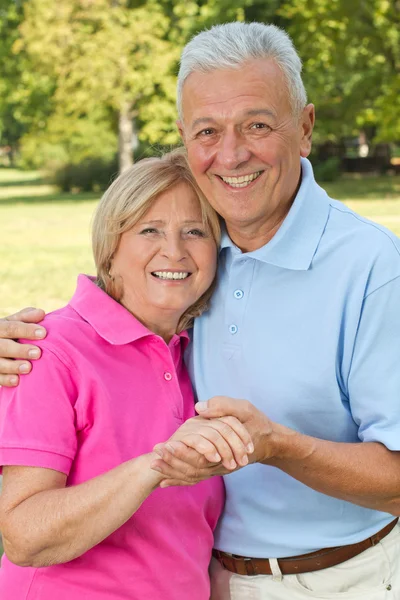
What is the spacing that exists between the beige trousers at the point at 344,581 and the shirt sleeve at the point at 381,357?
0.48 meters

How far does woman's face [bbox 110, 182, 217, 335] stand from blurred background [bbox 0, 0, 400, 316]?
439 inches

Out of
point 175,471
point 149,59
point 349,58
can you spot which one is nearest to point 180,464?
point 175,471

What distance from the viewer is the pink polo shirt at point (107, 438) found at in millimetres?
2225

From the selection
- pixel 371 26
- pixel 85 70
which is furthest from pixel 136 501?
pixel 85 70

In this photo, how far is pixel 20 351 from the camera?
231 centimetres

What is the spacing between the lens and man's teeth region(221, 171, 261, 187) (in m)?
2.56

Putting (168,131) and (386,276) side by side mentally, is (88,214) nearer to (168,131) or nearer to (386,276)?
(168,131)

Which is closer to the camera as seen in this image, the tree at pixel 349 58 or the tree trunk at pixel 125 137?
the tree at pixel 349 58

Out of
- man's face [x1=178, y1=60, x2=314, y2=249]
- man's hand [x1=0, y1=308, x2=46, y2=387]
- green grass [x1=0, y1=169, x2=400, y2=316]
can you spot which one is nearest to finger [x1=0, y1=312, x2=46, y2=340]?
man's hand [x1=0, y1=308, x2=46, y2=387]

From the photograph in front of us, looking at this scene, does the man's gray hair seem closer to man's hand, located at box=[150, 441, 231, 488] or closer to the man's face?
the man's face

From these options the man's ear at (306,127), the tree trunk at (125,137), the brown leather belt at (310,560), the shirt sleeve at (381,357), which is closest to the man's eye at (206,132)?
the man's ear at (306,127)

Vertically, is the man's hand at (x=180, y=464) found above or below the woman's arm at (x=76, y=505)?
above

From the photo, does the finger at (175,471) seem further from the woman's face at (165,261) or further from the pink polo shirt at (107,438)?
the woman's face at (165,261)

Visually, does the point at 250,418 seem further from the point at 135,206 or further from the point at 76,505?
the point at 135,206
